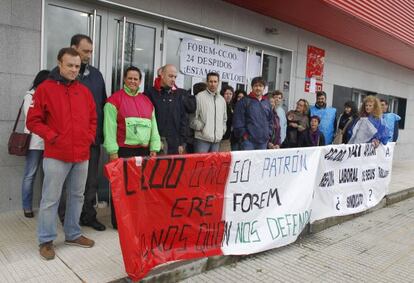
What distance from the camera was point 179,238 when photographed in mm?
3549

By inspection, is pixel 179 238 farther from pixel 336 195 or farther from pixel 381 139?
pixel 381 139

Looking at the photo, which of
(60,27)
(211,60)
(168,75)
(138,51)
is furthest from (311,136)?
(60,27)

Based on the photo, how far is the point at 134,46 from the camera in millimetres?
5871

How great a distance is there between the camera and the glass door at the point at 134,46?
222 inches

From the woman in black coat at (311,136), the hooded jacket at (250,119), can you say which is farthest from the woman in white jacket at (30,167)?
the woman in black coat at (311,136)

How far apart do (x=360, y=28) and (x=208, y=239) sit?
19.5 feet

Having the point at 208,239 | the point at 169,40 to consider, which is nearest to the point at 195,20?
the point at 169,40

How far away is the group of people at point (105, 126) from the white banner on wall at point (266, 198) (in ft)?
2.96

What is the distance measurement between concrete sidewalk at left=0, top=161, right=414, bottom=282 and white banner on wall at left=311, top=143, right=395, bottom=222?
1.33 m

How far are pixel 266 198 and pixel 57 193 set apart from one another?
2076 millimetres

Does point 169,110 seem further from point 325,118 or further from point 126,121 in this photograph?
point 325,118

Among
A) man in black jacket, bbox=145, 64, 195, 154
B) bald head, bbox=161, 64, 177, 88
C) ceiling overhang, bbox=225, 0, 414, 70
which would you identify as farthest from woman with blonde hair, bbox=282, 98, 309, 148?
bald head, bbox=161, 64, 177, 88

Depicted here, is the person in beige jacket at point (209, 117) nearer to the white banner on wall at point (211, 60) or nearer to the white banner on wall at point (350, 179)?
the white banner on wall at point (350, 179)

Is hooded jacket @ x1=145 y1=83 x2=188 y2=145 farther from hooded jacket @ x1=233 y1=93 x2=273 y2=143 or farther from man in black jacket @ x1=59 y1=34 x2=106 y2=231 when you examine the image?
hooded jacket @ x1=233 y1=93 x2=273 y2=143
